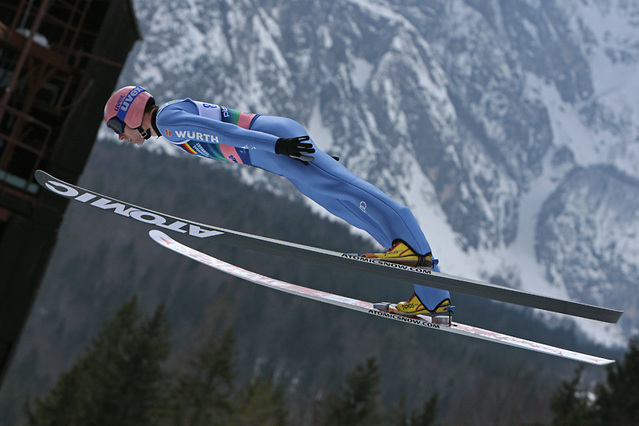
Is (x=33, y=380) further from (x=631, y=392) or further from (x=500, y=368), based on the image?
(x=631, y=392)

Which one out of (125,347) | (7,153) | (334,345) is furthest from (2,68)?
Answer: (334,345)

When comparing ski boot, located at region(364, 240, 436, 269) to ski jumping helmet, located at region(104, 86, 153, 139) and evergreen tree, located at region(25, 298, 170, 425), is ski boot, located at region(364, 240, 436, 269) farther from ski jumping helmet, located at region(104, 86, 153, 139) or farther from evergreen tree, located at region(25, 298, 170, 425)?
evergreen tree, located at region(25, 298, 170, 425)

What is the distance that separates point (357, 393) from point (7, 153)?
53.7 ft

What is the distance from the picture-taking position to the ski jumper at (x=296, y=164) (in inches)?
218

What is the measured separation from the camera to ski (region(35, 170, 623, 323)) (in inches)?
189

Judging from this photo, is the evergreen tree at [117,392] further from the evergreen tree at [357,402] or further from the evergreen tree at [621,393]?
the evergreen tree at [621,393]

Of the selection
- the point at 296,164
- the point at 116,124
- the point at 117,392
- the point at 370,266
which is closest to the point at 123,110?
the point at 116,124

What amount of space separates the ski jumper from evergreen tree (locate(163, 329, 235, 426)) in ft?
67.8

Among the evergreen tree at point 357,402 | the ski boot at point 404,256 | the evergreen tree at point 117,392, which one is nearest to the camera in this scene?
the ski boot at point 404,256

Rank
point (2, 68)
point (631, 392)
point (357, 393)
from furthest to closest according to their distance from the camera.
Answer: point (357, 393) < point (631, 392) < point (2, 68)

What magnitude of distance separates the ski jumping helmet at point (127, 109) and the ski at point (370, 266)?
84 cm

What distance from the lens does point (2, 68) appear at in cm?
1186

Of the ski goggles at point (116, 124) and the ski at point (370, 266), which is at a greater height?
the ski goggles at point (116, 124)

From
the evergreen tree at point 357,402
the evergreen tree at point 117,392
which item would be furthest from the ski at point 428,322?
the evergreen tree at point 117,392
